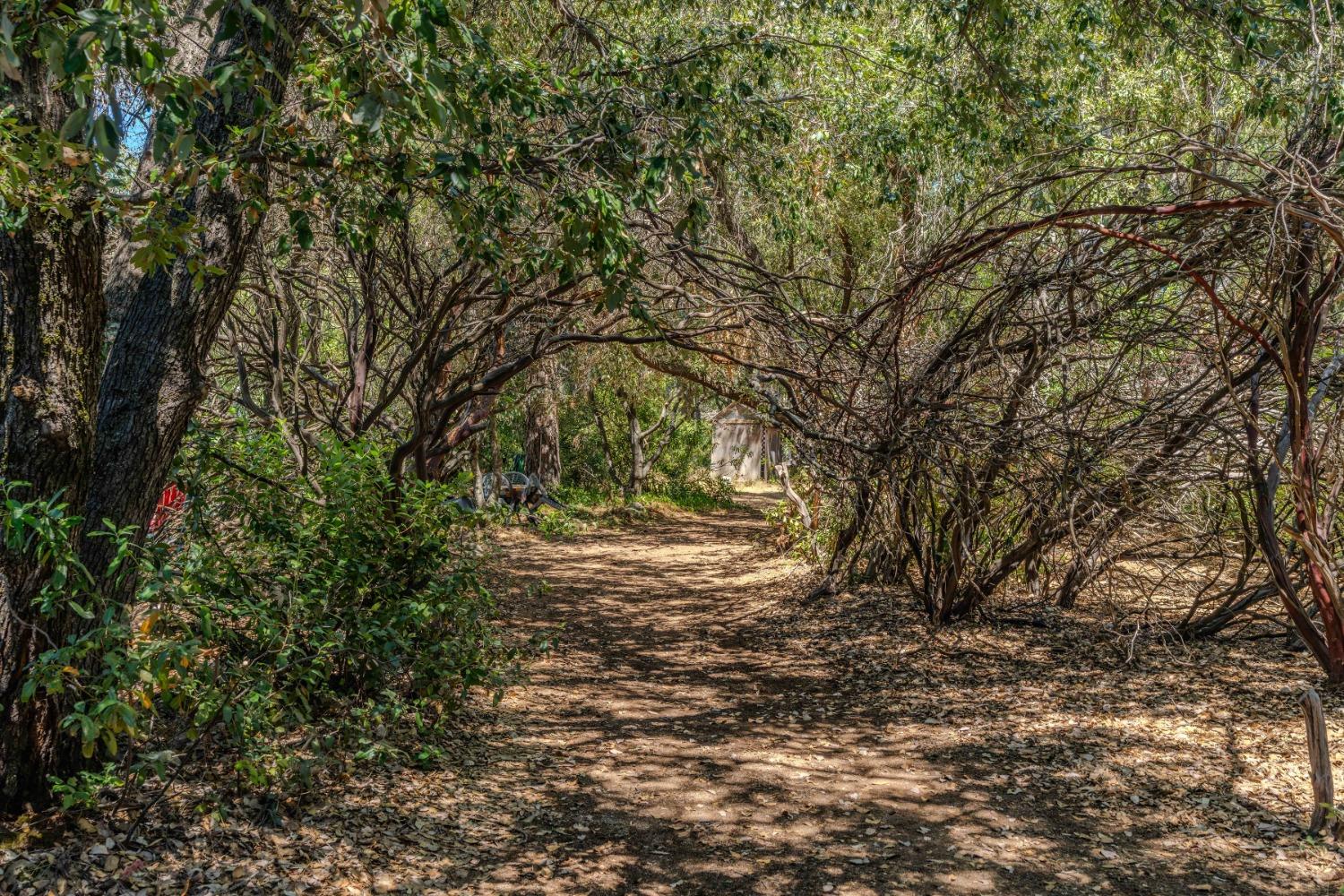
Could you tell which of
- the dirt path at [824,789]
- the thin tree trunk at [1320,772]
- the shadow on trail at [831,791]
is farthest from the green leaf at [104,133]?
the thin tree trunk at [1320,772]

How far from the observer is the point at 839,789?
5.85 m

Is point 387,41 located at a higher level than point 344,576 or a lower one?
higher

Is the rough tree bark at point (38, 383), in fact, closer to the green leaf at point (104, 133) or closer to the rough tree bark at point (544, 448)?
the green leaf at point (104, 133)

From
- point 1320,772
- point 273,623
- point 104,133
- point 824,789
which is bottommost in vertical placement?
point 824,789

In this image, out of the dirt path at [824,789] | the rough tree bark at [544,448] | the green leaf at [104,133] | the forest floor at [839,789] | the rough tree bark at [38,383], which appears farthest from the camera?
the rough tree bark at [544,448]

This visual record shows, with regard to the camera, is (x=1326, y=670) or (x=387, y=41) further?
(x=1326, y=670)

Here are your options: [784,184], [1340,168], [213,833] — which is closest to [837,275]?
[784,184]

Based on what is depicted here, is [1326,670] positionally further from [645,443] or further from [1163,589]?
[645,443]

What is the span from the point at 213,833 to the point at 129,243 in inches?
102

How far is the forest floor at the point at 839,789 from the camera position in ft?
14.7

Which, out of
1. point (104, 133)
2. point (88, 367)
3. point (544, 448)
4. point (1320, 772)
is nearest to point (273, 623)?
point (88, 367)

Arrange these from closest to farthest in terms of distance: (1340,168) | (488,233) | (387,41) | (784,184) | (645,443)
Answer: (387,41)
(488,233)
(1340,168)
(784,184)
(645,443)

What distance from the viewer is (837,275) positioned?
1404 cm

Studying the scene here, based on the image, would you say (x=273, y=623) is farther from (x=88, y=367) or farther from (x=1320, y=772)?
(x=1320, y=772)
